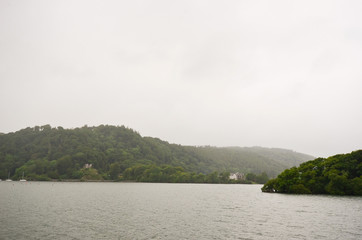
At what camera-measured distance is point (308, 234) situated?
42844 millimetres

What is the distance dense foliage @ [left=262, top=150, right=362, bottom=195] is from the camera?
12275 centimetres

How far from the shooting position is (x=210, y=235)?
41.7 meters

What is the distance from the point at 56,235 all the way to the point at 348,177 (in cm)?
13475

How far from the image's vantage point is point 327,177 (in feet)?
433

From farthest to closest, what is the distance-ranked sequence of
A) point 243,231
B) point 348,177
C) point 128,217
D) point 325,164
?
point 325,164 < point 348,177 < point 128,217 < point 243,231

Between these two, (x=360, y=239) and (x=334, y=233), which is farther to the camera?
(x=334, y=233)

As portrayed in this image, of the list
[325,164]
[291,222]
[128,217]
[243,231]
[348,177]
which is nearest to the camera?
[243,231]

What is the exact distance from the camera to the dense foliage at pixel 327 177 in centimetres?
12275

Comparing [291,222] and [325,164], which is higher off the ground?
[325,164]

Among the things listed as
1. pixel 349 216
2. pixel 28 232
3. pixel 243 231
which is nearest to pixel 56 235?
pixel 28 232

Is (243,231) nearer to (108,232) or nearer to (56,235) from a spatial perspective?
(108,232)

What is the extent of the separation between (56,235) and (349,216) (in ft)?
207

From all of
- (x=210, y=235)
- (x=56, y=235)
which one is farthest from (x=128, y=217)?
(x=210, y=235)

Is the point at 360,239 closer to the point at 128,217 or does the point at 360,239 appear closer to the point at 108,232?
the point at 108,232
